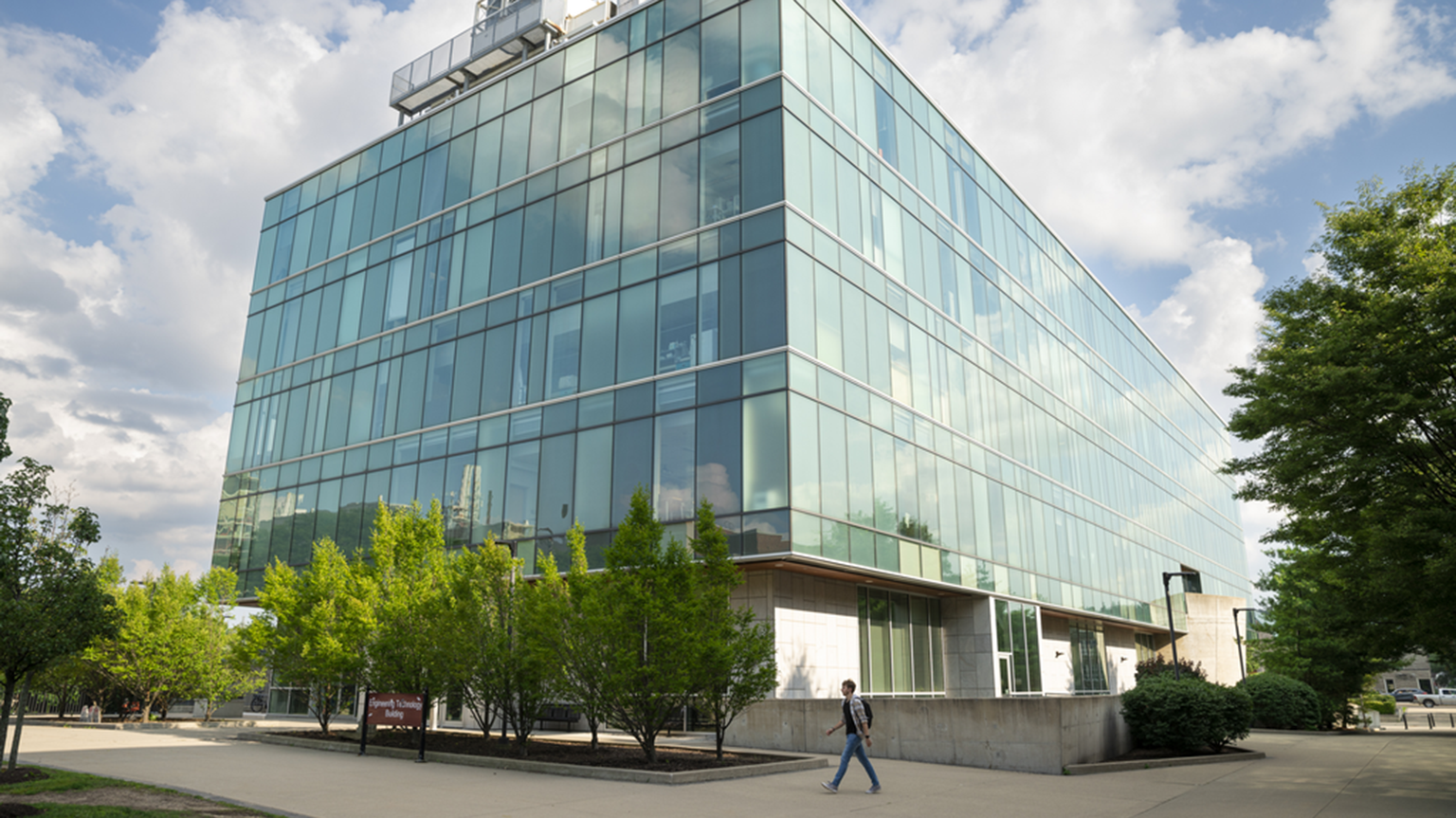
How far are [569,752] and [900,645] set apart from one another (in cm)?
1375

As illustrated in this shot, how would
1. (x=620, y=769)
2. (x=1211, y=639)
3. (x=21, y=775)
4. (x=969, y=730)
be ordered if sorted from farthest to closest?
(x=1211, y=639), (x=969, y=730), (x=620, y=769), (x=21, y=775)

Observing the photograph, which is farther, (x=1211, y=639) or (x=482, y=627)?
(x=1211, y=639)

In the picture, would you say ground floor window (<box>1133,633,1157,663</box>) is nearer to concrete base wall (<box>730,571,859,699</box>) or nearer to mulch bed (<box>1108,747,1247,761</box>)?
concrete base wall (<box>730,571,859,699</box>)

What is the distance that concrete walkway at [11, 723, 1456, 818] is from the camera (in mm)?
12547

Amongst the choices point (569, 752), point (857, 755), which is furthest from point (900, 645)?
point (857, 755)

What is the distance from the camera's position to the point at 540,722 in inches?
1225

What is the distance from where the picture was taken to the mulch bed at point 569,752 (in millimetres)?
16891

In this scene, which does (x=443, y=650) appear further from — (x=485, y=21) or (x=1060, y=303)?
(x=1060, y=303)

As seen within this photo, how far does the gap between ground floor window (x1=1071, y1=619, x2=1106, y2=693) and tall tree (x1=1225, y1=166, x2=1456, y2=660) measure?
2103cm

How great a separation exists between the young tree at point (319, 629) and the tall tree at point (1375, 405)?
2208cm

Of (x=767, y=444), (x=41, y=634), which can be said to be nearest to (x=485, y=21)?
(x=767, y=444)

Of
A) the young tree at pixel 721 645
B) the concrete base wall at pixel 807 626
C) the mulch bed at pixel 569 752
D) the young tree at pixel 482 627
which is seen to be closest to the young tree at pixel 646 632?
the young tree at pixel 721 645

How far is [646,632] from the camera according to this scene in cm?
1672

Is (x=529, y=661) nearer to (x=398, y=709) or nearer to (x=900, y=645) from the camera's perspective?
(x=398, y=709)
